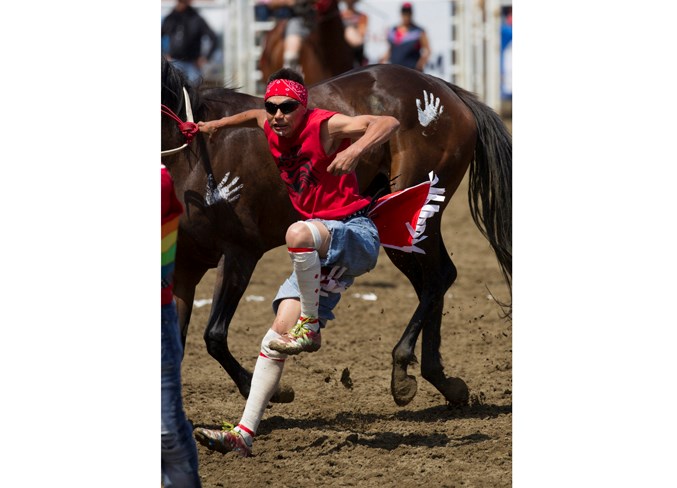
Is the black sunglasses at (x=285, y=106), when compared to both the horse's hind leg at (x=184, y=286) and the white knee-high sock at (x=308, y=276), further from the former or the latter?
the horse's hind leg at (x=184, y=286)

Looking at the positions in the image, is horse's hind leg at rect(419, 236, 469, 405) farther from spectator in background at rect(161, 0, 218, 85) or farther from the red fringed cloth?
spectator in background at rect(161, 0, 218, 85)

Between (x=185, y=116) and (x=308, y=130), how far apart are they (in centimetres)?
106

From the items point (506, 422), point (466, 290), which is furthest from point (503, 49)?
point (506, 422)

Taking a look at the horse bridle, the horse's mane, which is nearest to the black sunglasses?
the horse bridle

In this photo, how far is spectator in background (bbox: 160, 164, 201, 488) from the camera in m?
3.74

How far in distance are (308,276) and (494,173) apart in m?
1.98

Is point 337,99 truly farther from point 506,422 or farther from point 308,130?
point 506,422

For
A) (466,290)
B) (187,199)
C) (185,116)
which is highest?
(185,116)

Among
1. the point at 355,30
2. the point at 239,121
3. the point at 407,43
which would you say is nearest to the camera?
the point at 239,121

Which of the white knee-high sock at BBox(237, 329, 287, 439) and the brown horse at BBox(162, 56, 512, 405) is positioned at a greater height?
the brown horse at BBox(162, 56, 512, 405)

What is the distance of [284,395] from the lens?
5699 millimetres

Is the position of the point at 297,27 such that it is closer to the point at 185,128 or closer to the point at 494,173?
the point at 494,173

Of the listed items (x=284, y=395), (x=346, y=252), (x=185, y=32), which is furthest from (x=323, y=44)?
(x=346, y=252)
